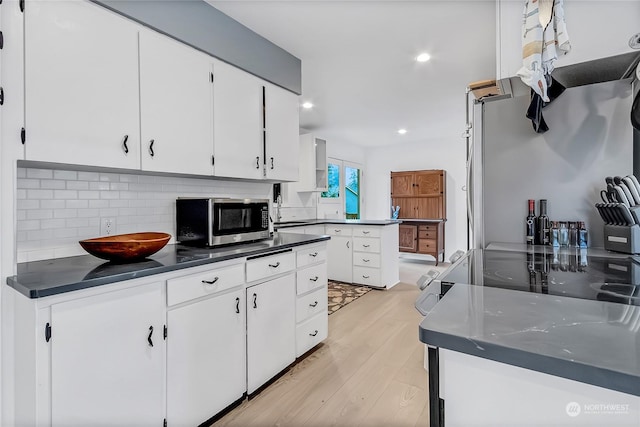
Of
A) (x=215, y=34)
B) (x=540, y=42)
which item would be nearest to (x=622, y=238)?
(x=540, y=42)

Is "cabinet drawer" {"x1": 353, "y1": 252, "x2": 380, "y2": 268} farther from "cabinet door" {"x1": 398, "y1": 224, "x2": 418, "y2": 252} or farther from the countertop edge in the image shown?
the countertop edge

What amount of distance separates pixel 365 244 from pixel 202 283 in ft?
9.49

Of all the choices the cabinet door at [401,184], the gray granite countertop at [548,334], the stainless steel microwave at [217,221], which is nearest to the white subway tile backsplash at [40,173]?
the stainless steel microwave at [217,221]

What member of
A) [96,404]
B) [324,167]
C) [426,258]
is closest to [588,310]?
[96,404]

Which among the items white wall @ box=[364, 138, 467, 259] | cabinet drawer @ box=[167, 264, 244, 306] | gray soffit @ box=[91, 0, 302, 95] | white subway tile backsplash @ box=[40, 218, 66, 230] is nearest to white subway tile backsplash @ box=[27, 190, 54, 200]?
white subway tile backsplash @ box=[40, 218, 66, 230]

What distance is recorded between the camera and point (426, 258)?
6.39m

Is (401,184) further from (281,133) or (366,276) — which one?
(281,133)

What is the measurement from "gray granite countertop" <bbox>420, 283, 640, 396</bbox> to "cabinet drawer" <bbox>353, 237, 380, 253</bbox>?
3319 millimetres

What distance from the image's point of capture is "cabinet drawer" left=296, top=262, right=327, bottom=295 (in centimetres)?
226

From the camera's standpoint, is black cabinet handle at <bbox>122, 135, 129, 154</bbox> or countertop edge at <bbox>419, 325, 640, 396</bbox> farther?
black cabinet handle at <bbox>122, 135, 129, 154</bbox>

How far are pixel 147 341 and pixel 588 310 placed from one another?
156cm

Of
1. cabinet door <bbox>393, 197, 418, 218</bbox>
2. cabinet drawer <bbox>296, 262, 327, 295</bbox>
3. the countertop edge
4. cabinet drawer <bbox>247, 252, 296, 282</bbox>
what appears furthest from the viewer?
cabinet door <bbox>393, 197, 418, 218</bbox>

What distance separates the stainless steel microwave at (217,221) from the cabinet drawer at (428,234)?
4.23 m

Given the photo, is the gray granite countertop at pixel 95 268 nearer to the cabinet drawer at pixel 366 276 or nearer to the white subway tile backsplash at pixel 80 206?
the white subway tile backsplash at pixel 80 206
